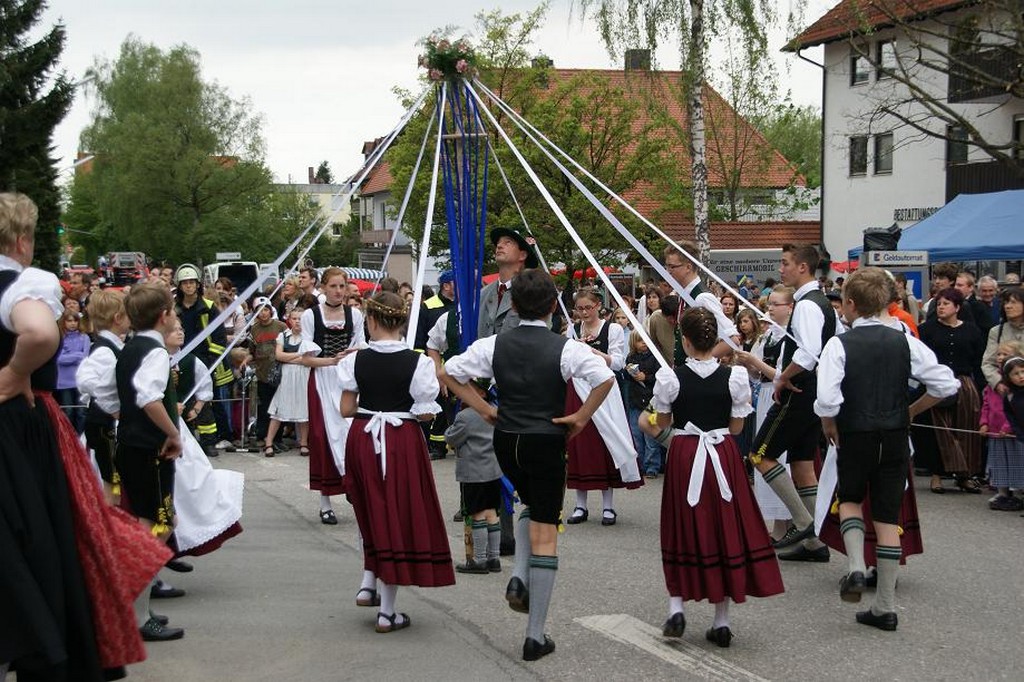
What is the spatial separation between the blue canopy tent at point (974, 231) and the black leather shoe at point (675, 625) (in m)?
15.2

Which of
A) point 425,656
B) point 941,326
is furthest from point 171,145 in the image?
point 425,656

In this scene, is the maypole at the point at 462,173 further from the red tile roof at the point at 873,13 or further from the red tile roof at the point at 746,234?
the red tile roof at the point at 746,234

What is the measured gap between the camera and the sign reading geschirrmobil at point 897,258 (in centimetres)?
1830

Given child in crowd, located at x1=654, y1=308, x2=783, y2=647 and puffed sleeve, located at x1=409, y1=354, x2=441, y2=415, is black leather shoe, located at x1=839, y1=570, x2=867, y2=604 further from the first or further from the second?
puffed sleeve, located at x1=409, y1=354, x2=441, y2=415

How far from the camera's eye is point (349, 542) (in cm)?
832

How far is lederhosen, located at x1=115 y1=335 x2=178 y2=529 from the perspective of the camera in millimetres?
5855

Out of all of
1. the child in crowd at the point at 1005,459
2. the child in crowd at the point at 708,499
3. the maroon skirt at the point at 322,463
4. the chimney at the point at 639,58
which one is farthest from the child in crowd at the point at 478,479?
the chimney at the point at 639,58

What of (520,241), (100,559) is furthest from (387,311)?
(100,559)

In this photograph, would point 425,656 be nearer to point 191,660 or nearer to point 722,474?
point 191,660

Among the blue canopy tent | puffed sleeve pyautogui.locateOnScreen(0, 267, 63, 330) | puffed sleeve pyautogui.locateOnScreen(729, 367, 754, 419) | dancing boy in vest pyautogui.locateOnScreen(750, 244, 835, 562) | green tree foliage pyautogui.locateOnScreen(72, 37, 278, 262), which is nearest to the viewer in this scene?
puffed sleeve pyautogui.locateOnScreen(0, 267, 63, 330)

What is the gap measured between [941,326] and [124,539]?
8.30 metres

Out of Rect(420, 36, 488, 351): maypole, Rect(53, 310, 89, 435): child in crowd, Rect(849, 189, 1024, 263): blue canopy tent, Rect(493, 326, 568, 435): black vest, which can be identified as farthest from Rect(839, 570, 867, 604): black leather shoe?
Rect(849, 189, 1024, 263): blue canopy tent

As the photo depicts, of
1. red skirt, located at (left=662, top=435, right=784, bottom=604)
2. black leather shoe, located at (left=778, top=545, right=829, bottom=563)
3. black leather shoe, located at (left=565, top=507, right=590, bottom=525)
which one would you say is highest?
red skirt, located at (left=662, top=435, right=784, bottom=604)

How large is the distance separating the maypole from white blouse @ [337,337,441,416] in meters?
1.63
